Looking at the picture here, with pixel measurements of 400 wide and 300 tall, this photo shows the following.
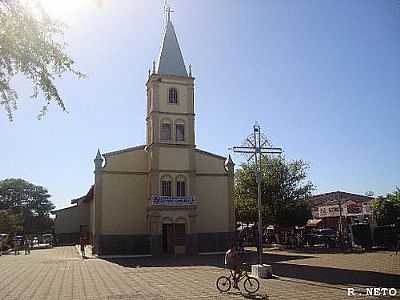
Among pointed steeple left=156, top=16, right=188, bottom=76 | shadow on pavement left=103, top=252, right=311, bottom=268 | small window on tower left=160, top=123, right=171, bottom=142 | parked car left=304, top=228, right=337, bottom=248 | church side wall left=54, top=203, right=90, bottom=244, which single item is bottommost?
shadow on pavement left=103, top=252, right=311, bottom=268

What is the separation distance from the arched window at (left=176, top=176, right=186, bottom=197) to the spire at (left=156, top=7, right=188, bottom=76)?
870 cm

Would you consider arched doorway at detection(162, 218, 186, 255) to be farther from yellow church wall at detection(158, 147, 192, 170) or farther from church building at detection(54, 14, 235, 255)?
yellow church wall at detection(158, 147, 192, 170)

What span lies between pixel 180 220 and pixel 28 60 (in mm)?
28514

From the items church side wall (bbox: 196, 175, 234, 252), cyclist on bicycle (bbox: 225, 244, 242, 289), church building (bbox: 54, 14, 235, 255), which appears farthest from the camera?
church side wall (bbox: 196, 175, 234, 252)

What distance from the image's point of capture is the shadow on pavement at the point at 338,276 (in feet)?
54.4

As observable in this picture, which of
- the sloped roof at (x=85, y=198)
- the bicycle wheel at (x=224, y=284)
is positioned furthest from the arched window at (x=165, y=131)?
the bicycle wheel at (x=224, y=284)

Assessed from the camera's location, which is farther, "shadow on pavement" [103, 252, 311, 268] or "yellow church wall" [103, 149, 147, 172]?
"yellow church wall" [103, 149, 147, 172]

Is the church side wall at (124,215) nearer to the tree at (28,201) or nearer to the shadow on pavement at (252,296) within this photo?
the shadow on pavement at (252,296)

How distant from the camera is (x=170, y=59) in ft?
129

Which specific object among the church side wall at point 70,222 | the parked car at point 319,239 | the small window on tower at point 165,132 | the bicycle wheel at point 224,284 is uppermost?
the small window on tower at point 165,132

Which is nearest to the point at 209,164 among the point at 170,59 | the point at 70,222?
the point at 170,59

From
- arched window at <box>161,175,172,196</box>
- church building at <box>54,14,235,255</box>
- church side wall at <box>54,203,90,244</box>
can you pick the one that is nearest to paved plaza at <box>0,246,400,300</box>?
church building at <box>54,14,235,255</box>

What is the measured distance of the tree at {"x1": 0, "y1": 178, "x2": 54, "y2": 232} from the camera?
84.5m

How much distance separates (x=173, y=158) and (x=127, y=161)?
3821 mm
